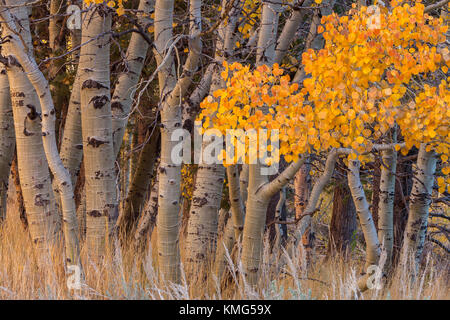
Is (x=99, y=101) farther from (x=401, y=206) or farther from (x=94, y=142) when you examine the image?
(x=401, y=206)

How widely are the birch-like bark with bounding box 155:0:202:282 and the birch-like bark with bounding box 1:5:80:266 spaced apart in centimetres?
81

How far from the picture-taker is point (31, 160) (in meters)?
5.19

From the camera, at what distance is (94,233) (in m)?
5.09

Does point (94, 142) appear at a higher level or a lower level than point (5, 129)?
lower

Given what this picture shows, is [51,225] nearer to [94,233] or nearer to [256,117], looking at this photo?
[94,233]

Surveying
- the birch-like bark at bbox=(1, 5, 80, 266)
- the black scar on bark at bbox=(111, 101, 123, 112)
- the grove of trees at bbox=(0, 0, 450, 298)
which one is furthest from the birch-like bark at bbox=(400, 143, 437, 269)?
the birch-like bark at bbox=(1, 5, 80, 266)

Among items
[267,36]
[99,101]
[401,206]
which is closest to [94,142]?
[99,101]

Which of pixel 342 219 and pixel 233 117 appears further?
pixel 342 219

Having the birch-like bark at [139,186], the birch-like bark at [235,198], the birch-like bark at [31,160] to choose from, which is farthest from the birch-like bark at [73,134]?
the birch-like bark at [235,198]

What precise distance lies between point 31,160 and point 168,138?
1.72m

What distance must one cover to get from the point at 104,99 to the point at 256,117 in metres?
2.08

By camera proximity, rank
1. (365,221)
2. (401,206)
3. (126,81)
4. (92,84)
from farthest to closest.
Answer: (401,206), (126,81), (92,84), (365,221)

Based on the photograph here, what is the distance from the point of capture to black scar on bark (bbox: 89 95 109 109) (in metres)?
4.95
